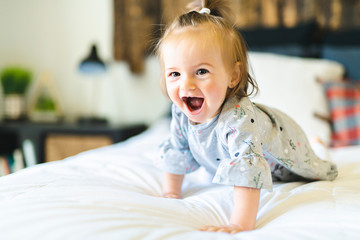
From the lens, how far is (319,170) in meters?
1.00

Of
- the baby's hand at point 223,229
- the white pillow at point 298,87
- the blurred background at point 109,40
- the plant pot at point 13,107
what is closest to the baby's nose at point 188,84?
the baby's hand at point 223,229

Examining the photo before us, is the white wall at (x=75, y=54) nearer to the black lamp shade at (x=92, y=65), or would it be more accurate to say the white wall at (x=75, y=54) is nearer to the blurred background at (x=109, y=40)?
the blurred background at (x=109, y=40)

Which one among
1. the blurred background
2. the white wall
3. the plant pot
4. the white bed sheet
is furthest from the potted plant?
the white bed sheet

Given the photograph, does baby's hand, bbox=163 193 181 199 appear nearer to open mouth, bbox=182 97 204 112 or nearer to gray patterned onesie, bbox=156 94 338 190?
gray patterned onesie, bbox=156 94 338 190

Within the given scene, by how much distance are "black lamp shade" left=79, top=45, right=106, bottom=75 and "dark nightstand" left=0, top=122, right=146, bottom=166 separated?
1.27 ft

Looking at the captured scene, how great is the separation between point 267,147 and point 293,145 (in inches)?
4.2

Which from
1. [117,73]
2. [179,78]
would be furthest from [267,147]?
[117,73]

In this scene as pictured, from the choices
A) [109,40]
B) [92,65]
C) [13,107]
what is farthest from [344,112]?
[13,107]

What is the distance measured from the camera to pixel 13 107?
2.72 metres

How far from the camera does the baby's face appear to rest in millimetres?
799

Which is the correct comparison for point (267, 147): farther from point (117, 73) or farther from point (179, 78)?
point (117, 73)

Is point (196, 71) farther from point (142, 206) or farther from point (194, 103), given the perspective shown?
point (142, 206)

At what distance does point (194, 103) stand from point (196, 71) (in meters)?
0.09

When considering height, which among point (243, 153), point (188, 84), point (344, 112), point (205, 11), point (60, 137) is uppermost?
point (205, 11)
